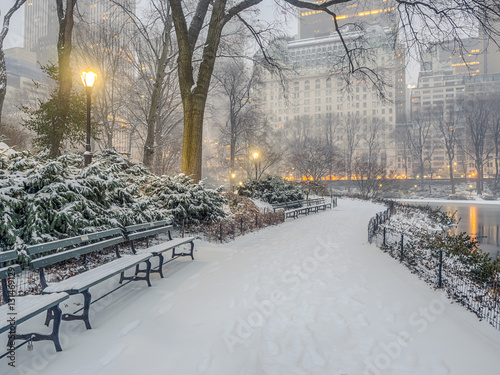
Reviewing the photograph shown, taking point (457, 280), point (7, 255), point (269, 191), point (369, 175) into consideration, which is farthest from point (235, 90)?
point (7, 255)

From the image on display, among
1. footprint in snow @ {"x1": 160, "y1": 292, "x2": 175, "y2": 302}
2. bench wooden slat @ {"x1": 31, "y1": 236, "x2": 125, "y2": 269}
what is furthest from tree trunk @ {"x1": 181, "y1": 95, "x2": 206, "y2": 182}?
footprint in snow @ {"x1": 160, "y1": 292, "x2": 175, "y2": 302}

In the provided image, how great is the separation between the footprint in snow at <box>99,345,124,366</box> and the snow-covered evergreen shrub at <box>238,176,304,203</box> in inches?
644

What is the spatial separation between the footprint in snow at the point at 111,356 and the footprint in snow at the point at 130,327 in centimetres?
31

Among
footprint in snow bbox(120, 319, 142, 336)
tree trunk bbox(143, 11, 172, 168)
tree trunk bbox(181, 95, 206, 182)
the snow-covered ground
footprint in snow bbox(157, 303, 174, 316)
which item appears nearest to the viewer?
the snow-covered ground

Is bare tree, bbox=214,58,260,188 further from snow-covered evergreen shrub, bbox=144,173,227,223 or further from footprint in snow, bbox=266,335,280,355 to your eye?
footprint in snow, bbox=266,335,280,355

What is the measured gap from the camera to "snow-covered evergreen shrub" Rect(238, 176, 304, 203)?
1931 cm

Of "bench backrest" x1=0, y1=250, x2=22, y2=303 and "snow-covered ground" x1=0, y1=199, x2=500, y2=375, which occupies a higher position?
"bench backrest" x1=0, y1=250, x2=22, y2=303

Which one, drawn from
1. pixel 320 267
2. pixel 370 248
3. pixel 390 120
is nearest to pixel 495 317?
pixel 320 267

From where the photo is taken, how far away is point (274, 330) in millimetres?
3447

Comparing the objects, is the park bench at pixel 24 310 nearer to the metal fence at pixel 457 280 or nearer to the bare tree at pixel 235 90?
the metal fence at pixel 457 280

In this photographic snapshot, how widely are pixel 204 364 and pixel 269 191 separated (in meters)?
17.0

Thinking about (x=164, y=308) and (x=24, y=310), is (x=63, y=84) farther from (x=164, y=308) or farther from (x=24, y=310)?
(x=24, y=310)

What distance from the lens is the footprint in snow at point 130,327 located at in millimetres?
3301

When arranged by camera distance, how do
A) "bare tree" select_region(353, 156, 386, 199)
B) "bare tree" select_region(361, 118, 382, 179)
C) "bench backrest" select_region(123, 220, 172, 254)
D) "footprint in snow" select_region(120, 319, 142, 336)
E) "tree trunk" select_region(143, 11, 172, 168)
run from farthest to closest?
1. "bare tree" select_region(361, 118, 382, 179)
2. "bare tree" select_region(353, 156, 386, 199)
3. "tree trunk" select_region(143, 11, 172, 168)
4. "bench backrest" select_region(123, 220, 172, 254)
5. "footprint in snow" select_region(120, 319, 142, 336)
